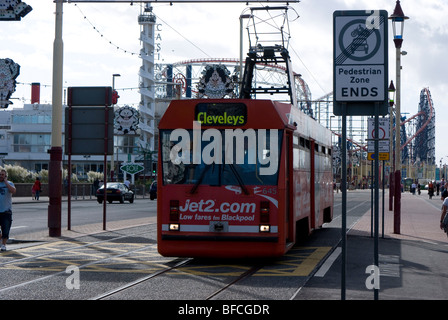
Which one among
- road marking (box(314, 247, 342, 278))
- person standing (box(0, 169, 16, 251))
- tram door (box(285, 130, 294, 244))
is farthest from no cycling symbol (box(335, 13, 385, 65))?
person standing (box(0, 169, 16, 251))

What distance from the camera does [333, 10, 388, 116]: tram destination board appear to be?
7332mm

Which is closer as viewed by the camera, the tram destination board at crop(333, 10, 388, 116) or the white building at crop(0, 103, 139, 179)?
the tram destination board at crop(333, 10, 388, 116)

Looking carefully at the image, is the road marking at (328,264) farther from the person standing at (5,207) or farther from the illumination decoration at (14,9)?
the illumination decoration at (14,9)

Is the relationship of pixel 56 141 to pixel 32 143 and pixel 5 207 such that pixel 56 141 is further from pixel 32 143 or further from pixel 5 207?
pixel 32 143

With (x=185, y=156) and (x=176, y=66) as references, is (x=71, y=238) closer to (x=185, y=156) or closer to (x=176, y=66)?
(x=185, y=156)

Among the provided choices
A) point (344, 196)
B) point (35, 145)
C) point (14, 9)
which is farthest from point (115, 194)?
point (35, 145)

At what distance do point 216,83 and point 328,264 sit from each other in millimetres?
35447

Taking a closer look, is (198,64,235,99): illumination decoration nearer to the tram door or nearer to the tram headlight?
the tram door

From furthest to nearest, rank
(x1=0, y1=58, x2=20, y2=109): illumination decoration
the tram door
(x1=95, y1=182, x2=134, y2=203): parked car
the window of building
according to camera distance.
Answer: the window of building < (x1=95, y1=182, x2=134, y2=203): parked car < (x1=0, y1=58, x2=20, y2=109): illumination decoration < the tram door

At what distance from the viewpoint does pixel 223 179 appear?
42.6 ft

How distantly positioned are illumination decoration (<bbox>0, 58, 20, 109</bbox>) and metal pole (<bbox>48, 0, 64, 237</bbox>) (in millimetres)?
17869

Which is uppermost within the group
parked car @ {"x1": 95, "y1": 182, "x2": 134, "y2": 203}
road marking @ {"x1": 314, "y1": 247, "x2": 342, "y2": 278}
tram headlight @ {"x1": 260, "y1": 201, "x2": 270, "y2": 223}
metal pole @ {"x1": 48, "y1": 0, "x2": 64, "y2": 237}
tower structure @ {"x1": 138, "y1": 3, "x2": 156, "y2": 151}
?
tower structure @ {"x1": 138, "y1": 3, "x2": 156, "y2": 151}

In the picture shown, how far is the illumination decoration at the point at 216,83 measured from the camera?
47562 mm

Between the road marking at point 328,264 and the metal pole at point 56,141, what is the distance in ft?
24.6
